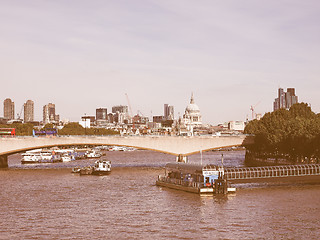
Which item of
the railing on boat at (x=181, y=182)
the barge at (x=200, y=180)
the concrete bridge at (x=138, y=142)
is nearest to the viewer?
the barge at (x=200, y=180)

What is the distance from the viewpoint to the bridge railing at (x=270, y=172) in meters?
85.0

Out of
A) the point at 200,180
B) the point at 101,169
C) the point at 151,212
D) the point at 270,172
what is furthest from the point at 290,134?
the point at 151,212

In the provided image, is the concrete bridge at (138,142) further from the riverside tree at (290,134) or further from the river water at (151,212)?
the river water at (151,212)

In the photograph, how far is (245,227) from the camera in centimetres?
5709

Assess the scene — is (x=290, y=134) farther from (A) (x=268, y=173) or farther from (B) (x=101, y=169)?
(B) (x=101, y=169)

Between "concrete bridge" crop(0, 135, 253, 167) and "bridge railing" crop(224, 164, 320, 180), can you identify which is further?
"concrete bridge" crop(0, 135, 253, 167)

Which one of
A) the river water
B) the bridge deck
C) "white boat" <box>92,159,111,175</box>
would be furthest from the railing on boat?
"white boat" <box>92,159,111,175</box>

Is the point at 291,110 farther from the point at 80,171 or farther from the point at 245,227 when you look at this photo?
the point at 245,227

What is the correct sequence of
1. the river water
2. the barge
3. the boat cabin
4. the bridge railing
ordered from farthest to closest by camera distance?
the bridge railing, the boat cabin, the barge, the river water

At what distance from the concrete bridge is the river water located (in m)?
36.5

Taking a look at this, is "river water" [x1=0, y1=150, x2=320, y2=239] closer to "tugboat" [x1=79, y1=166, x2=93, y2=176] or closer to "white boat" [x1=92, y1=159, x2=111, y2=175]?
"white boat" [x1=92, y1=159, x2=111, y2=175]

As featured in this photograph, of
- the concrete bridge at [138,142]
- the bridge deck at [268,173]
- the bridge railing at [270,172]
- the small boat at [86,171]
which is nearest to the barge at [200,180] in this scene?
the bridge deck at [268,173]

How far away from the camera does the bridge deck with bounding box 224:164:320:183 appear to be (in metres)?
84.9

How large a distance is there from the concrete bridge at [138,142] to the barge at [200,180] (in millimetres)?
38830
